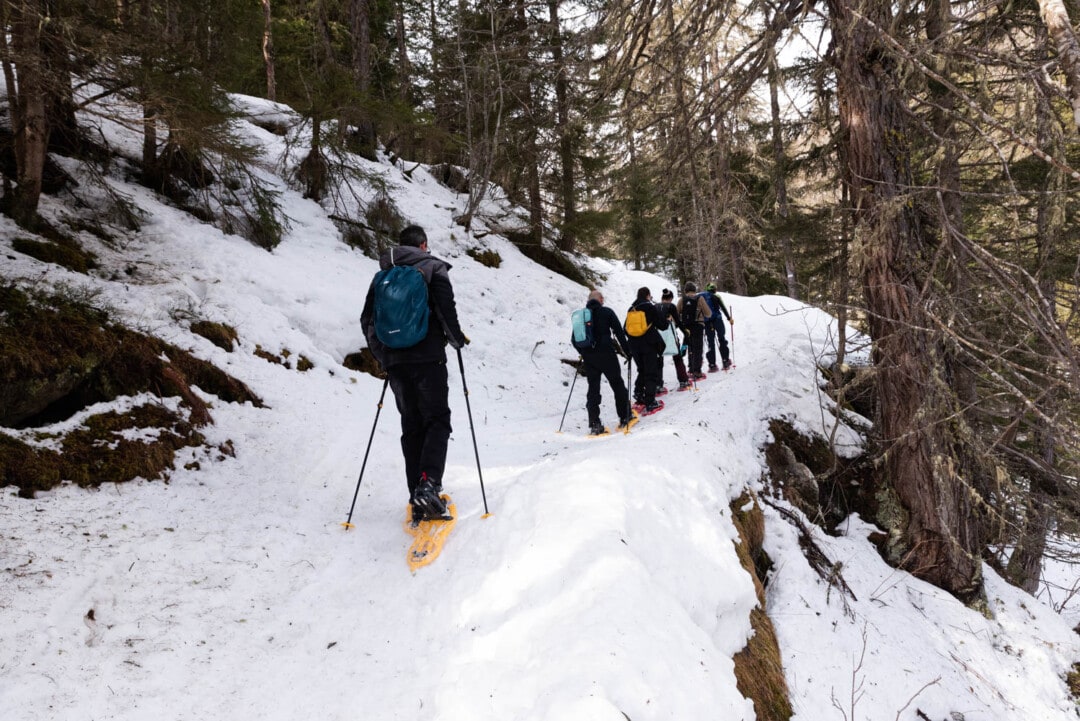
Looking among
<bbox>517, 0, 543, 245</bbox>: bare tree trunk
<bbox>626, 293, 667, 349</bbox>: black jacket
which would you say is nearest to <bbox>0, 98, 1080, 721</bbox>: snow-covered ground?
<bbox>626, 293, 667, 349</bbox>: black jacket

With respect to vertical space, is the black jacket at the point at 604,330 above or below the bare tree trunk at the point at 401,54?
below

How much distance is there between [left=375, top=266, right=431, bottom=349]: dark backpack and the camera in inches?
165

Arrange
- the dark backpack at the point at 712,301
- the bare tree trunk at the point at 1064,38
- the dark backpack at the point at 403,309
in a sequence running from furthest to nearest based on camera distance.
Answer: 1. the dark backpack at the point at 712,301
2. the dark backpack at the point at 403,309
3. the bare tree trunk at the point at 1064,38

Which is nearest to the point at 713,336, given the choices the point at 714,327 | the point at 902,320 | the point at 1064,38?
the point at 714,327

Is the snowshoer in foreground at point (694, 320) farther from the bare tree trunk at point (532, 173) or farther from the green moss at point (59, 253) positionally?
the green moss at point (59, 253)

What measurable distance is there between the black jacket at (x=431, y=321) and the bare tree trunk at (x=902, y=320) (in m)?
4.40

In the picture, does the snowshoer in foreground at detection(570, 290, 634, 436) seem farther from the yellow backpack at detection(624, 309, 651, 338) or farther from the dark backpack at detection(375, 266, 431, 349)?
the dark backpack at detection(375, 266, 431, 349)

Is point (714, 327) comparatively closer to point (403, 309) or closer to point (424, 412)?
point (424, 412)

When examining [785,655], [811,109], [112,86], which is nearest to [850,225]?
[811,109]

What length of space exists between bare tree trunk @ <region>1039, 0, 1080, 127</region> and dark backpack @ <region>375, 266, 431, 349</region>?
3.94 m

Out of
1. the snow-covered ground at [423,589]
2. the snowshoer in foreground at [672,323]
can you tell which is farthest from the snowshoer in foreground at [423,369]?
the snowshoer in foreground at [672,323]

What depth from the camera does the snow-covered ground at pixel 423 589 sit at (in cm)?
259

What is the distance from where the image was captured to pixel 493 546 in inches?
150

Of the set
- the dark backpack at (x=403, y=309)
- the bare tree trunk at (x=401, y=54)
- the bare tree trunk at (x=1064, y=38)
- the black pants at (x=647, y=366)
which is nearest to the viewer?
the bare tree trunk at (x=1064, y=38)
